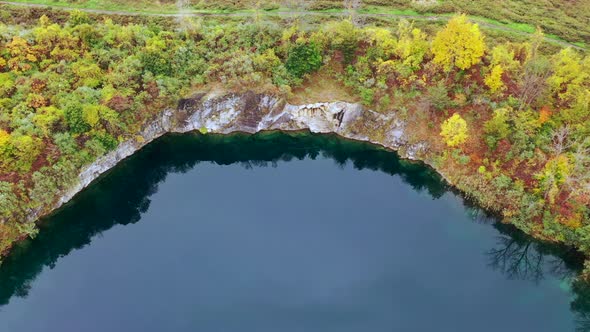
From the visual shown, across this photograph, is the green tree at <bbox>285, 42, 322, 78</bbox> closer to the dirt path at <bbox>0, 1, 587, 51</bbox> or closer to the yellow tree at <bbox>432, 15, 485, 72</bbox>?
the yellow tree at <bbox>432, 15, 485, 72</bbox>

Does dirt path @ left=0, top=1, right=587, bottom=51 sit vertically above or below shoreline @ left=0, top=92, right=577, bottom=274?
above

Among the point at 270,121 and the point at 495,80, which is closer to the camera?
the point at 495,80

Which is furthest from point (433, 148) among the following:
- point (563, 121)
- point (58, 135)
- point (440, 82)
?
point (58, 135)

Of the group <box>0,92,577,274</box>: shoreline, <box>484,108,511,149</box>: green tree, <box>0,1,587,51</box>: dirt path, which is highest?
<box>0,1,587,51</box>: dirt path

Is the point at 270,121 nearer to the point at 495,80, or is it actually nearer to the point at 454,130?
the point at 454,130

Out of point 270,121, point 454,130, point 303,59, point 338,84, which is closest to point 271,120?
point 270,121

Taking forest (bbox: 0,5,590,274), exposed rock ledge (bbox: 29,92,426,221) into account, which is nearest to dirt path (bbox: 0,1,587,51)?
forest (bbox: 0,5,590,274)

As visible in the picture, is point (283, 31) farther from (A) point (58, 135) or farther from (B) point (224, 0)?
(A) point (58, 135)
